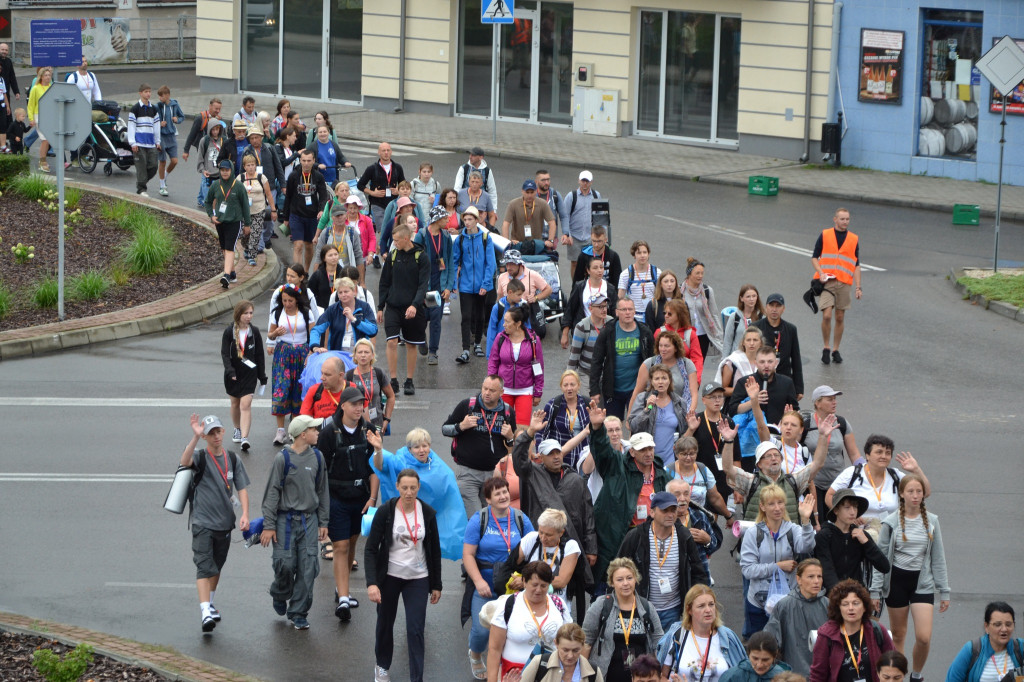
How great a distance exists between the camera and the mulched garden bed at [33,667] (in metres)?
9.43

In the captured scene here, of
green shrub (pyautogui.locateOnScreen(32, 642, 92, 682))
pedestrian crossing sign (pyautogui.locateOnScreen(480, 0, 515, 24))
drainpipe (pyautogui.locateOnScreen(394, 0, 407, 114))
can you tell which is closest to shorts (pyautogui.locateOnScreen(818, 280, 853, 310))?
green shrub (pyautogui.locateOnScreen(32, 642, 92, 682))

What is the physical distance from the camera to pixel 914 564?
1005 cm

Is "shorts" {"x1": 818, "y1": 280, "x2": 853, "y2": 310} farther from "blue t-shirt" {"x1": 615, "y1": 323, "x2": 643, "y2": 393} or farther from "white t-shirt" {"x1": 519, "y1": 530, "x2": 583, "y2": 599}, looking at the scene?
"white t-shirt" {"x1": 519, "y1": 530, "x2": 583, "y2": 599}

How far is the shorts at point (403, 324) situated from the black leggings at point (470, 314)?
128 cm

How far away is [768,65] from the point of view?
3234 cm

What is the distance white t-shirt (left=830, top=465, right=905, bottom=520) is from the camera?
10531mm

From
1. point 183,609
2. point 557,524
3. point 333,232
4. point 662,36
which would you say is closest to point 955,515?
point 557,524

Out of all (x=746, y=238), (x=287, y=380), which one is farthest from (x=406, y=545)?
(x=746, y=238)

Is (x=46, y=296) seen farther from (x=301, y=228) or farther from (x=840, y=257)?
(x=840, y=257)

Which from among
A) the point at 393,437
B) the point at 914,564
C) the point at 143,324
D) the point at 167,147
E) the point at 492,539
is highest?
the point at 167,147

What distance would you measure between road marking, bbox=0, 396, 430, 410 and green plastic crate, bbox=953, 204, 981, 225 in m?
13.6

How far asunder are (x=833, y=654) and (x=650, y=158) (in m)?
24.2

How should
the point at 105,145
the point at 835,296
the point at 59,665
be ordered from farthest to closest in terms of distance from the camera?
1. the point at 105,145
2. the point at 835,296
3. the point at 59,665

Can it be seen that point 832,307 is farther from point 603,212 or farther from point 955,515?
point 955,515
